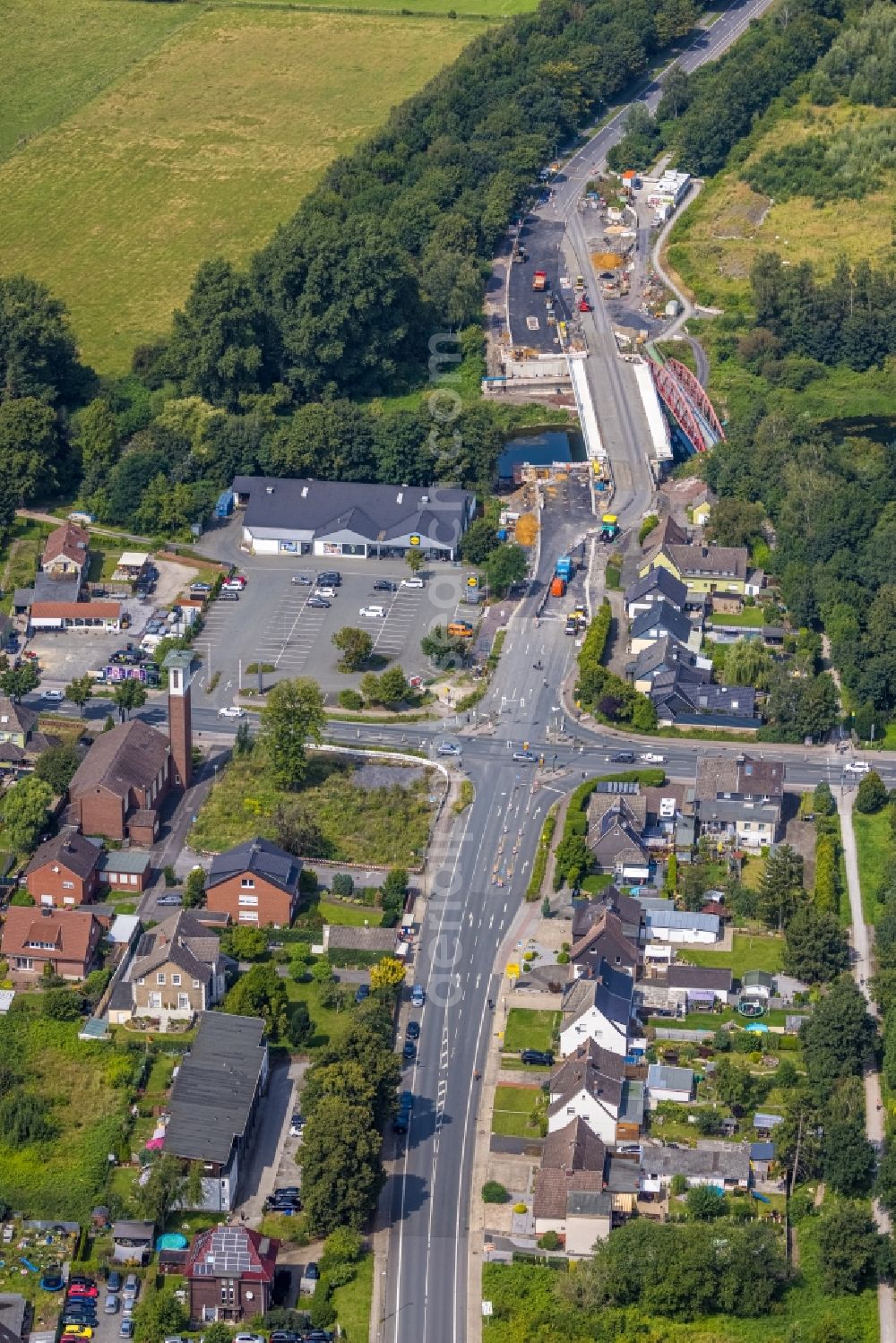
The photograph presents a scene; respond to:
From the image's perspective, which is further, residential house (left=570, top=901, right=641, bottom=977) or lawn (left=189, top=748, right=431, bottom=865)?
lawn (left=189, top=748, right=431, bottom=865)

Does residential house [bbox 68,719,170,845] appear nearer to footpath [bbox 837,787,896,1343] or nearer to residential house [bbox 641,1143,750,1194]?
residential house [bbox 641,1143,750,1194]

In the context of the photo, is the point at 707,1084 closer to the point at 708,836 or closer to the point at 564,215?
the point at 708,836

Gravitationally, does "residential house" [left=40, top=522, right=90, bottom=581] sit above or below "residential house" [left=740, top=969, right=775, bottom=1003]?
below

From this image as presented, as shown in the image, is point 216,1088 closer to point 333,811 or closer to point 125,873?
point 125,873

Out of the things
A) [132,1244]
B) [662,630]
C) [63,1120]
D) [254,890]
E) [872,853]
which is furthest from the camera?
[662,630]

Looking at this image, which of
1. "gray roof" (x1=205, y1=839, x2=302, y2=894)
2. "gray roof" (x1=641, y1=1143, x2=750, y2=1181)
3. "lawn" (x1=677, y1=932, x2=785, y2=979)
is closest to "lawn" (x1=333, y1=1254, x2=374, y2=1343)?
"gray roof" (x1=641, y1=1143, x2=750, y2=1181)

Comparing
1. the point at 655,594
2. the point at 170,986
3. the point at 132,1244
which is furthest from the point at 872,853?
the point at 132,1244
